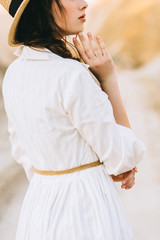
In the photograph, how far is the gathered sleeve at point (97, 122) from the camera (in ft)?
3.19

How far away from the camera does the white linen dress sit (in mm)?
988

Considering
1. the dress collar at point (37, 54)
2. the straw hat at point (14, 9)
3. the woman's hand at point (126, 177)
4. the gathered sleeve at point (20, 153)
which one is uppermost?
Result: the straw hat at point (14, 9)

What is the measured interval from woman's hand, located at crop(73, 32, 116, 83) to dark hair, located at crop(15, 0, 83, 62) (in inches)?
2.3

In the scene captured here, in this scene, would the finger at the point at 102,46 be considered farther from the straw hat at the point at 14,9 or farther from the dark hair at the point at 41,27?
the straw hat at the point at 14,9

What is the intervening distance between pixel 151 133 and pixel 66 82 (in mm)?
4305

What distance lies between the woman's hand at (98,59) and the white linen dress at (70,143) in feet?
0.38

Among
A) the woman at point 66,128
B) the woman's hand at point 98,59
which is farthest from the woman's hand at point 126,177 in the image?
the woman's hand at point 98,59

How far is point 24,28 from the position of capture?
1.14m

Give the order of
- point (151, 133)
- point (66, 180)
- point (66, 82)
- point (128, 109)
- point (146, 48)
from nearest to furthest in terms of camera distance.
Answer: point (66, 82)
point (66, 180)
point (151, 133)
point (128, 109)
point (146, 48)

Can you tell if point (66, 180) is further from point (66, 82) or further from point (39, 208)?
point (66, 82)

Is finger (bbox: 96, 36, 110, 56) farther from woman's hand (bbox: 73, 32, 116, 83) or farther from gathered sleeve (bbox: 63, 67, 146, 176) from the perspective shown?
gathered sleeve (bbox: 63, 67, 146, 176)

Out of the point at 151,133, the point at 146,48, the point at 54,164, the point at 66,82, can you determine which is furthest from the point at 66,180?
the point at 146,48

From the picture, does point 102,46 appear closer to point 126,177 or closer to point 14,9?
point 14,9

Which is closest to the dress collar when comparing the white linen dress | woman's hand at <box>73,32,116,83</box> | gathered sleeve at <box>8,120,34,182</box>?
the white linen dress
